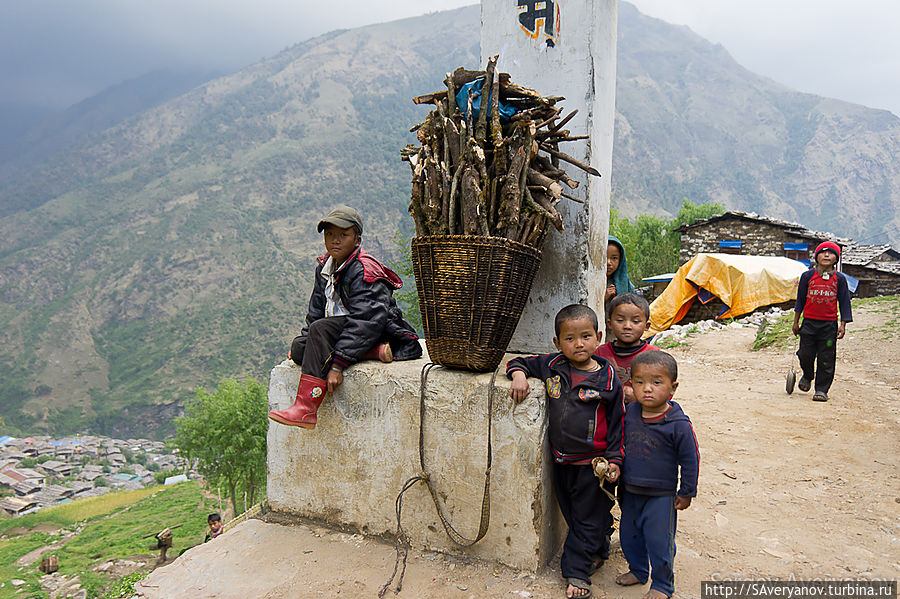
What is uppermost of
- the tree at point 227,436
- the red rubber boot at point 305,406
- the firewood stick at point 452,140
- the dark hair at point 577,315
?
the firewood stick at point 452,140

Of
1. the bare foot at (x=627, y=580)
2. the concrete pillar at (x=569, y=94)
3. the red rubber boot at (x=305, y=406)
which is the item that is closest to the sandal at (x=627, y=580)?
the bare foot at (x=627, y=580)

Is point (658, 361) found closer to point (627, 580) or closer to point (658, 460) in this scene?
point (658, 460)

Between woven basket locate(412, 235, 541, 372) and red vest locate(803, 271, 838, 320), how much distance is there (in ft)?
15.1

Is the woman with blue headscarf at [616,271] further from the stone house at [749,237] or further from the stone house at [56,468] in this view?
the stone house at [56,468]

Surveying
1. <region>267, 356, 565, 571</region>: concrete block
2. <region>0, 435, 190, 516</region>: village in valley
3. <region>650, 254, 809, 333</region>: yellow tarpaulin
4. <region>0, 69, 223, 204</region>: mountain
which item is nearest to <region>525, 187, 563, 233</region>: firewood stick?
<region>267, 356, 565, 571</region>: concrete block

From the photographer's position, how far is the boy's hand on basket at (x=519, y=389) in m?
2.44

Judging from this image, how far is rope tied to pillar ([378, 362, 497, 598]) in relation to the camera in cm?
253

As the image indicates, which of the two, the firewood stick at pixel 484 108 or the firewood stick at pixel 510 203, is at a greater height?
the firewood stick at pixel 484 108

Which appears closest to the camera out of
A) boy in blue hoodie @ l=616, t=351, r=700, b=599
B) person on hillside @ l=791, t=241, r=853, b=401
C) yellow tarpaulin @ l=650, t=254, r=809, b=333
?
boy in blue hoodie @ l=616, t=351, r=700, b=599

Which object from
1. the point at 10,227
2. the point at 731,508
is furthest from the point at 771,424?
the point at 10,227

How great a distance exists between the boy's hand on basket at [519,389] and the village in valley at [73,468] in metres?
45.9

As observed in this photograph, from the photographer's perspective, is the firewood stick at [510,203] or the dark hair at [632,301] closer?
the firewood stick at [510,203]

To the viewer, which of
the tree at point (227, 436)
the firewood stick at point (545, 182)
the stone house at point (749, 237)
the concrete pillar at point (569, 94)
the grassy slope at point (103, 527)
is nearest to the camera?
the firewood stick at point (545, 182)

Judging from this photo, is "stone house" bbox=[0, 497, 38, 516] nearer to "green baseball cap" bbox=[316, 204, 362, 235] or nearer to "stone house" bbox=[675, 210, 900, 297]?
"stone house" bbox=[675, 210, 900, 297]
